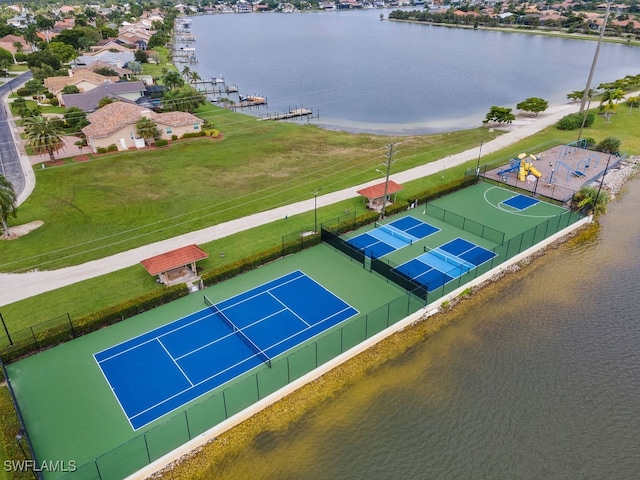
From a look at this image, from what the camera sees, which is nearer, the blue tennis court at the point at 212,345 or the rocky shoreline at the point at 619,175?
the blue tennis court at the point at 212,345

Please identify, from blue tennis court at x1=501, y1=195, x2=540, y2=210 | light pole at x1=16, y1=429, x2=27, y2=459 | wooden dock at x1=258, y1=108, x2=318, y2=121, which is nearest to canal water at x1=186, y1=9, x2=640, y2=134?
wooden dock at x1=258, y1=108, x2=318, y2=121

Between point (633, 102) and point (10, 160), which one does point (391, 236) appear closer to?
point (10, 160)

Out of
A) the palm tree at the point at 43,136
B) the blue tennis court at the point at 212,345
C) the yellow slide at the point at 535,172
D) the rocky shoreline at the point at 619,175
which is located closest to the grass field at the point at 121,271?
the palm tree at the point at 43,136

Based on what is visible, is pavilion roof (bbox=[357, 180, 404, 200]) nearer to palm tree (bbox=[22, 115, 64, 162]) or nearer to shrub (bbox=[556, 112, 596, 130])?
palm tree (bbox=[22, 115, 64, 162])

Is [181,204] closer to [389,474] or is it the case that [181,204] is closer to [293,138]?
[293,138]

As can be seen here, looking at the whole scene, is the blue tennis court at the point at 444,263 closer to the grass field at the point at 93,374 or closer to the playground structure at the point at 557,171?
the grass field at the point at 93,374

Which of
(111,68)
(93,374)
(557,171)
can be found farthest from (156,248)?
(111,68)
